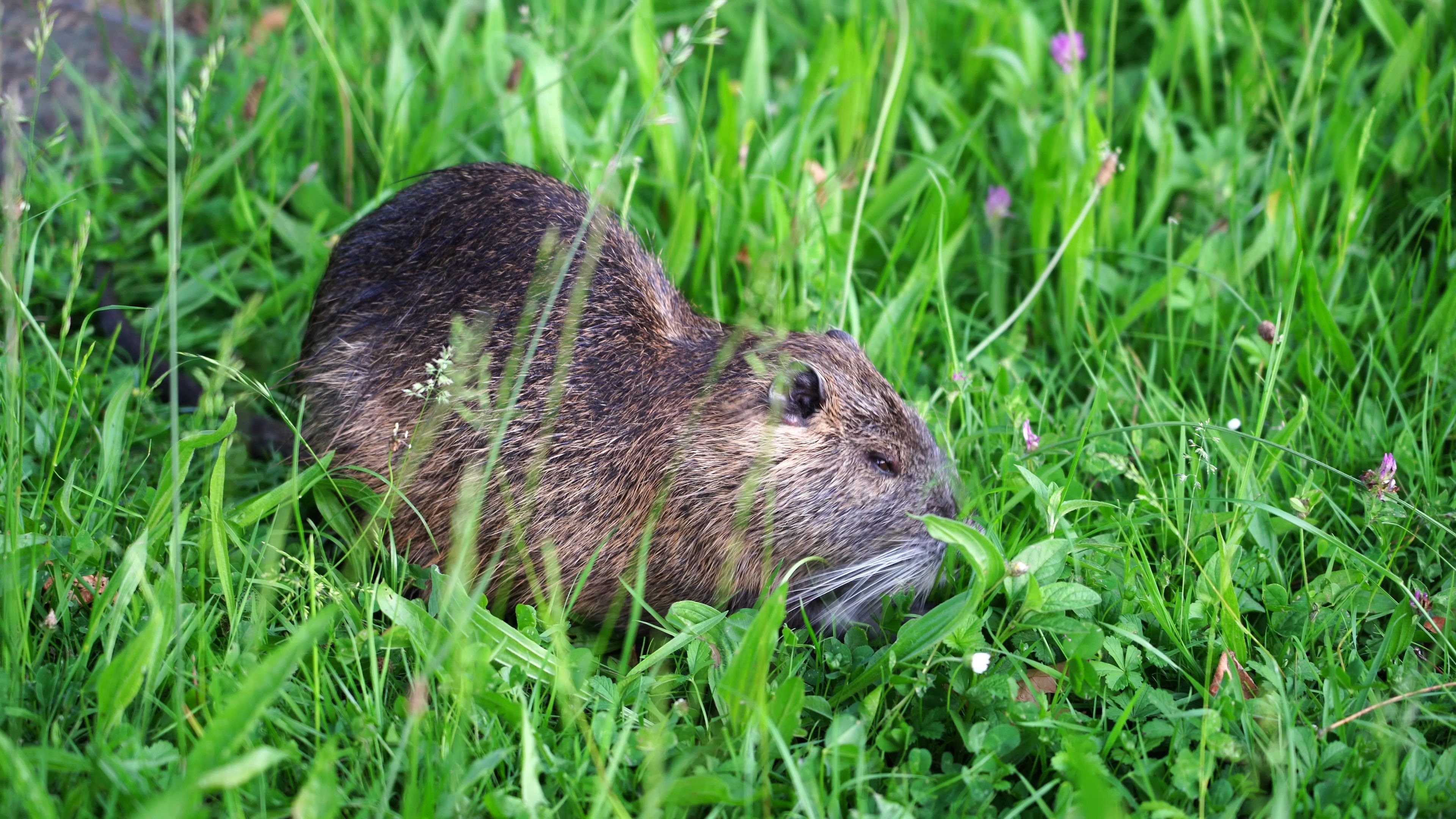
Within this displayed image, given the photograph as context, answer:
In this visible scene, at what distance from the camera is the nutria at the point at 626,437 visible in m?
2.54

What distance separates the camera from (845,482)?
2.55 m

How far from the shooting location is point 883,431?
2.56m

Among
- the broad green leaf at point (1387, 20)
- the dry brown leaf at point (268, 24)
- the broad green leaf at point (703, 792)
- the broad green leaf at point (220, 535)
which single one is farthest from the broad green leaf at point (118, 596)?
the broad green leaf at point (1387, 20)

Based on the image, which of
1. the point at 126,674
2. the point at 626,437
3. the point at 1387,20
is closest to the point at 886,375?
the point at 626,437

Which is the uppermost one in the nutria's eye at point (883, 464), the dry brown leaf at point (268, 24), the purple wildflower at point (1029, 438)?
the dry brown leaf at point (268, 24)

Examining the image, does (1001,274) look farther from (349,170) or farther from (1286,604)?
(349,170)

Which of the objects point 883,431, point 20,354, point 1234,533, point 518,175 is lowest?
point 1234,533

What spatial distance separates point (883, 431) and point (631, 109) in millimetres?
1854

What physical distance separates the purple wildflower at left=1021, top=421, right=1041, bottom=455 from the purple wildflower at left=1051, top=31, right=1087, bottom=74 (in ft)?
4.16

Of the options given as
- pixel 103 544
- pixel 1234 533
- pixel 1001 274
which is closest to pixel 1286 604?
pixel 1234 533

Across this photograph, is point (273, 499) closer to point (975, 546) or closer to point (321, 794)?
point (321, 794)

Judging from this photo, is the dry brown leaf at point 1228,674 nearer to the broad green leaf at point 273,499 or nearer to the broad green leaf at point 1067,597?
the broad green leaf at point 1067,597

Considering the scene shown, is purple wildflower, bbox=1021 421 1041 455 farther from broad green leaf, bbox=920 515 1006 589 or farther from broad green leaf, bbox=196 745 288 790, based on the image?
broad green leaf, bbox=196 745 288 790

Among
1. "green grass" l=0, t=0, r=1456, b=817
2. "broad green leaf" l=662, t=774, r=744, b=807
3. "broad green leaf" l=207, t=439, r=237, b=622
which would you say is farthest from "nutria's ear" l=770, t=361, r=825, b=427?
"broad green leaf" l=207, t=439, r=237, b=622
